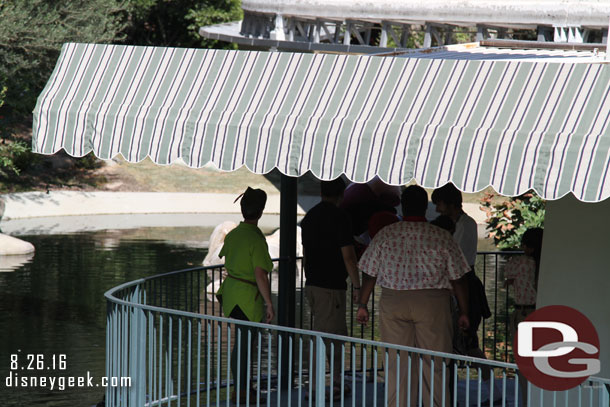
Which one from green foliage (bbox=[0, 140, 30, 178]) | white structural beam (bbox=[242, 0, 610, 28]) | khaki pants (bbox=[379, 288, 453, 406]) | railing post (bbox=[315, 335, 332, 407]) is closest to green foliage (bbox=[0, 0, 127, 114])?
green foliage (bbox=[0, 140, 30, 178])

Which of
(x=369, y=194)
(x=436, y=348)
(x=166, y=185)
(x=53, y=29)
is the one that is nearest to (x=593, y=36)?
(x=369, y=194)

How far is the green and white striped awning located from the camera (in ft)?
20.1

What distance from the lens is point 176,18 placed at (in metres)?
45.2

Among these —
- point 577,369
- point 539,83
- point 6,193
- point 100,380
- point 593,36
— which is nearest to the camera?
point 539,83

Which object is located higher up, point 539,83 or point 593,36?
point 593,36

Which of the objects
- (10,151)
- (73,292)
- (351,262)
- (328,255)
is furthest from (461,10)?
(10,151)

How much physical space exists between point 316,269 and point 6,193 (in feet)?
82.1

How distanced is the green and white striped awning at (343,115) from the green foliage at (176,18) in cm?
3078

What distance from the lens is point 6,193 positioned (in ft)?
105

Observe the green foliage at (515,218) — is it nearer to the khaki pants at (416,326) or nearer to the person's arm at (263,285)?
the person's arm at (263,285)

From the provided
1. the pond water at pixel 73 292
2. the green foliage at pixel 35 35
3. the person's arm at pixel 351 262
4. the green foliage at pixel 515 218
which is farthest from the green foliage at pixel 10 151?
the person's arm at pixel 351 262

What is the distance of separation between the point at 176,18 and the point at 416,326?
3920 cm

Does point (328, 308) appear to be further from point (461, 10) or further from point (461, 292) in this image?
point (461, 10)

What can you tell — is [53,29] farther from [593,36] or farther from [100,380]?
[100,380]
